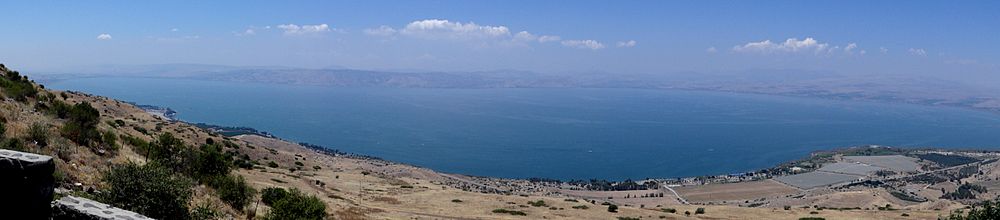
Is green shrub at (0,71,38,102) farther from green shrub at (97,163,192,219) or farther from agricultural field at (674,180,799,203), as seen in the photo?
agricultural field at (674,180,799,203)

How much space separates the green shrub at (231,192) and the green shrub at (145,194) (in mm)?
6400

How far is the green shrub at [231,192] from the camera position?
18002 millimetres

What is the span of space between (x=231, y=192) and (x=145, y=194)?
7.39 meters

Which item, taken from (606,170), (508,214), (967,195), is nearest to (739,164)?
Result: (606,170)

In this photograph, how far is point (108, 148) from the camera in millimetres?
20312

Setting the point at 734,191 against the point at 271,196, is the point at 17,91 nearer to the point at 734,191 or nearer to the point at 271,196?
the point at 271,196

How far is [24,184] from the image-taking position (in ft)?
23.8

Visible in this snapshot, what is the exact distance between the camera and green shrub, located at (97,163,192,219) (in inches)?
430

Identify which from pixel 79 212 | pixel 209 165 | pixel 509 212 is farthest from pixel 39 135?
pixel 509 212

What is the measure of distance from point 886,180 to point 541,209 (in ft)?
438

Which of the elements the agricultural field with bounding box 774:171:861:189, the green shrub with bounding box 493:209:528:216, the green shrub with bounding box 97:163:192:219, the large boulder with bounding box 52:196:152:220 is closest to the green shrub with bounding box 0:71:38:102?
the green shrub with bounding box 97:163:192:219

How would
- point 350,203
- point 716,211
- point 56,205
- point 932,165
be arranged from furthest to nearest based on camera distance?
point 932,165 < point 716,211 < point 350,203 < point 56,205

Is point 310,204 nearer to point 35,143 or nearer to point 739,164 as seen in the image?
point 35,143

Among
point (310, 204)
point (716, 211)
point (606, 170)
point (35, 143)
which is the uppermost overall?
point (35, 143)
